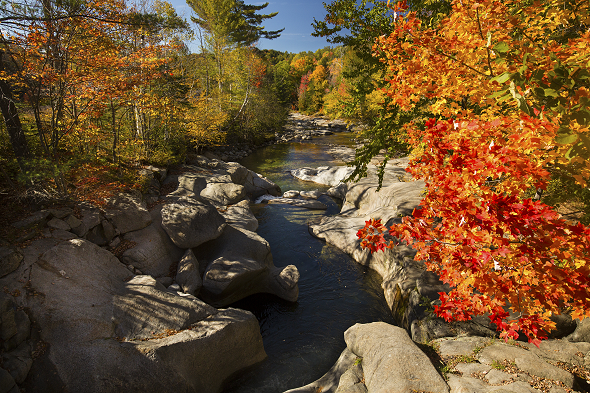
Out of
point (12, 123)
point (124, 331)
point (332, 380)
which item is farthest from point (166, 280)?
point (12, 123)

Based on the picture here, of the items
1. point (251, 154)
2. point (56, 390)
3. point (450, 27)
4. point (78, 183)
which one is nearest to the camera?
point (450, 27)

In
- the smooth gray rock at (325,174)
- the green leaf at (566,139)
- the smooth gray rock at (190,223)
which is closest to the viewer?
the green leaf at (566,139)

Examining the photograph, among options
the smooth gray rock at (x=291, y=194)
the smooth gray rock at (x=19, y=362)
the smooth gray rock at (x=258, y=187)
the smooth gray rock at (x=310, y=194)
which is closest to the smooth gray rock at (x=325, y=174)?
the smooth gray rock at (x=310, y=194)

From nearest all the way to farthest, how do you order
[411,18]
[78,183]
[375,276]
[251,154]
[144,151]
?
[411,18]
[78,183]
[375,276]
[144,151]
[251,154]

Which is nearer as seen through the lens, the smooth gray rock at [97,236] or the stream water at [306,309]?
the stream water at [306,309]

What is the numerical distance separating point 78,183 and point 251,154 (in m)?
20.3

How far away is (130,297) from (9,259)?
2231 mm

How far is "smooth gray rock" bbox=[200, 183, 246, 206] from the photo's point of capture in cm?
1284

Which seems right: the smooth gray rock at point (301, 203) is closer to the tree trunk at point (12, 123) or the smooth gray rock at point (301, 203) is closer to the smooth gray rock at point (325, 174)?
the smooth gray rock at point (325, 174)

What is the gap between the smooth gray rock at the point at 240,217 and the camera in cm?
1105

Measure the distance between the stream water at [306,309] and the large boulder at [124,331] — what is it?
61cm

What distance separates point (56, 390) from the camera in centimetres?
423

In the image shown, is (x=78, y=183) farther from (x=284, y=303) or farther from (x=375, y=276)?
(x=375, y=276)

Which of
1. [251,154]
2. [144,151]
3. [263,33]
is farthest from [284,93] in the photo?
[144,151]
